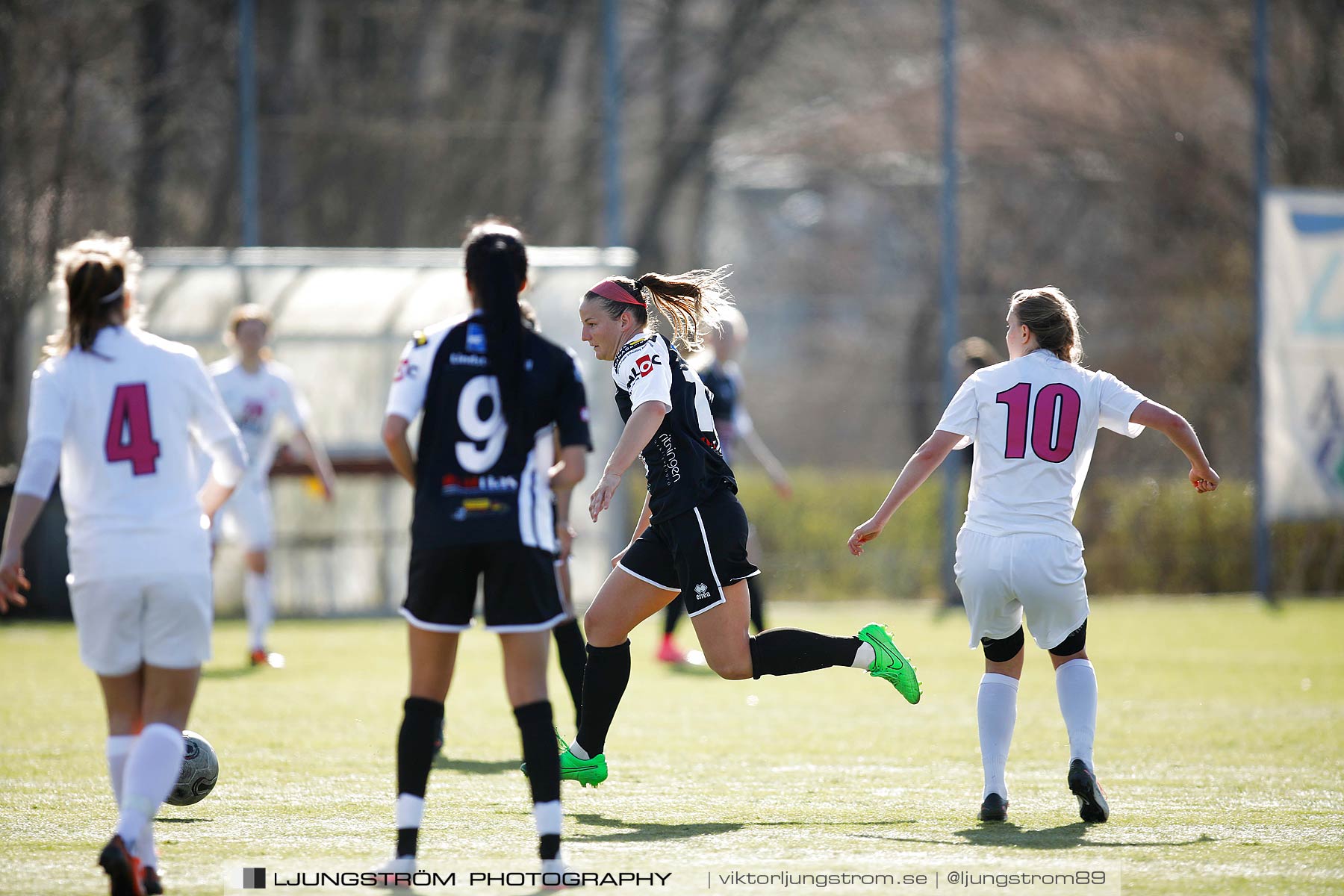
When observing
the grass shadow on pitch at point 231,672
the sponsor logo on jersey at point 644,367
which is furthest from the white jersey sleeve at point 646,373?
the grass shadow on pitch at point 231,672

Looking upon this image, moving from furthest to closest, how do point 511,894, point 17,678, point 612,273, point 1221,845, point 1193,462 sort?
1. point 612,273
2. point 17,678
3. point 1193,462
4. point 1221,845
5. point 511,894

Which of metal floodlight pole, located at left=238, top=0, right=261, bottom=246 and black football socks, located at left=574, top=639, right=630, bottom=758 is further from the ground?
metal floodlight pole, located at left=238, top=0, right=261, bottom=246

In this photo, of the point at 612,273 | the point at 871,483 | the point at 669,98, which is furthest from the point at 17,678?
the point at 669,98

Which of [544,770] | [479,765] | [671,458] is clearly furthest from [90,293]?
[479,765]

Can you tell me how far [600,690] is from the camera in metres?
6.05

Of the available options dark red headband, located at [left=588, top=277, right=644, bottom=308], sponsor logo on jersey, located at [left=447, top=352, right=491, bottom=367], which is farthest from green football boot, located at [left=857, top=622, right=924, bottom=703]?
sponsor logo on jersey, located at [left=447, top=352, right=491, bottom=367]

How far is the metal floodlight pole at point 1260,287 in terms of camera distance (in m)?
15.8

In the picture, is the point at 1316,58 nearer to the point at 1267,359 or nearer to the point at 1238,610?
the point at 1267,359

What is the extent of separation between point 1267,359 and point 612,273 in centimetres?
641

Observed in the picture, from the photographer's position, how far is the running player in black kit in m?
5.79

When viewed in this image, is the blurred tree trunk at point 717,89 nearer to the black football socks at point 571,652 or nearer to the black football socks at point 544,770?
the black football socks at point 571,652

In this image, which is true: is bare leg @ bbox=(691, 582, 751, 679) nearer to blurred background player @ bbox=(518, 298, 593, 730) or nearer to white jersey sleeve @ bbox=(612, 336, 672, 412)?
blurred background player @ bbox=(518, 298, 593, 730)

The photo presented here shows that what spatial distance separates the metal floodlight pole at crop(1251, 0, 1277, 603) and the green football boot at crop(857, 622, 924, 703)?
10712 millimetres

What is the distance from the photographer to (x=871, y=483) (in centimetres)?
1770
